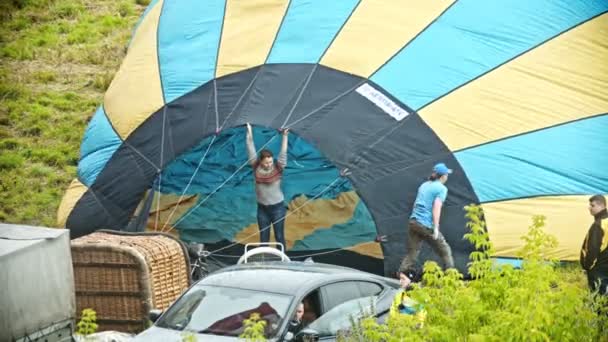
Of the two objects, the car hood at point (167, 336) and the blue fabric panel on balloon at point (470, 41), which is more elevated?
the blue fabric panel on balloon at point (470, 41)

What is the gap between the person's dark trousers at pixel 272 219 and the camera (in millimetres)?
13078

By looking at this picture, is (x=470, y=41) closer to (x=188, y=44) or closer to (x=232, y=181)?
(x=188, y=44)

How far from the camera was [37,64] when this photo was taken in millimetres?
20094

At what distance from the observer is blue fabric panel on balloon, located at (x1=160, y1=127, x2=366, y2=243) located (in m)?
15.0

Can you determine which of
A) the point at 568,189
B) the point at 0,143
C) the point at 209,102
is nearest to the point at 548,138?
the point at 568,189

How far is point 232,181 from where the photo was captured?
15453 mm

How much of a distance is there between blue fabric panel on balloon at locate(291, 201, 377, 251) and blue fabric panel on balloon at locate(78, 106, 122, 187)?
2.27 metres

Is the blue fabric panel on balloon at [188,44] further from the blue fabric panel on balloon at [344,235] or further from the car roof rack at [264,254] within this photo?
the blue fabric panel on balloon at [344,235]

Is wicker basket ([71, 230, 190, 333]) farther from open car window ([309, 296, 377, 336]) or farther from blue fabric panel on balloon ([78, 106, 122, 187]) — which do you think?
blue fabric panel on balloon ([78, 106, 122, 187])

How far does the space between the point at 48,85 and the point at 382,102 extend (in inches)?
324

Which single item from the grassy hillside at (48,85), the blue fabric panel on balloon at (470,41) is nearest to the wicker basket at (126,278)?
the blue fabric panel on balloon at (470,41)

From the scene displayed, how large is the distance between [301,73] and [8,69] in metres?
8.26

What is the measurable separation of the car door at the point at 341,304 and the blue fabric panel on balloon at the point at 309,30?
3.41 metres

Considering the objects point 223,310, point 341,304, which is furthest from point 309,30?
point 223,310
